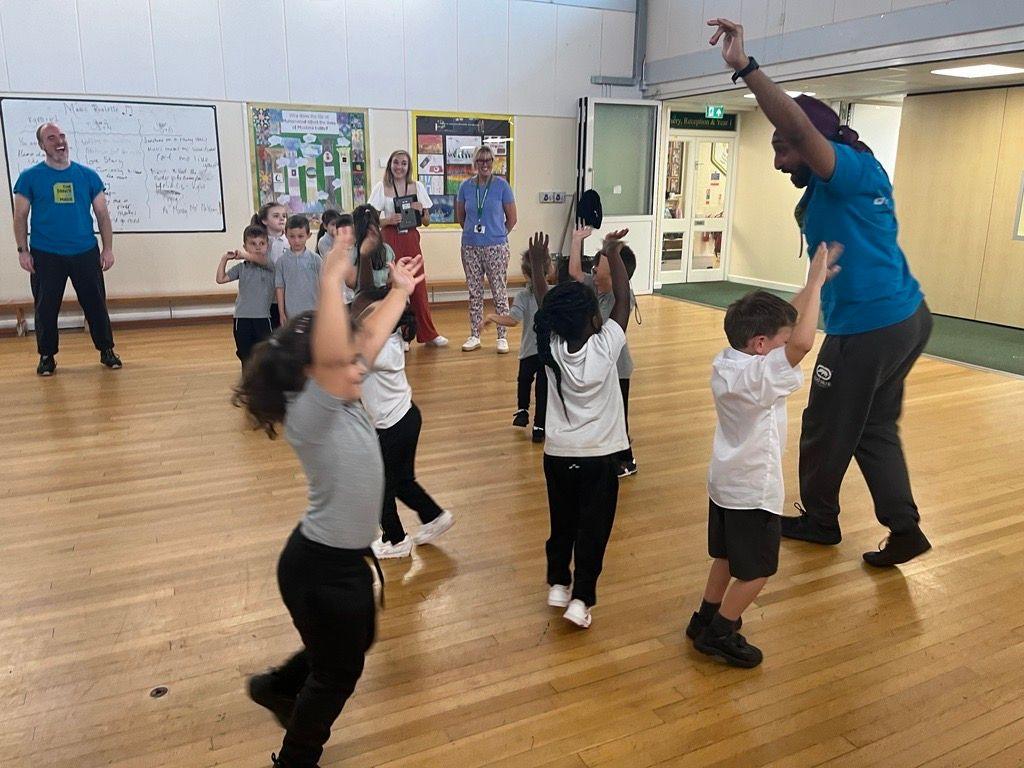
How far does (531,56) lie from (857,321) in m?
7.19

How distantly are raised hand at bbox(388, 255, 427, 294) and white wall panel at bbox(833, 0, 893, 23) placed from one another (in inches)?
243

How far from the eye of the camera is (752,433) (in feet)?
7.12

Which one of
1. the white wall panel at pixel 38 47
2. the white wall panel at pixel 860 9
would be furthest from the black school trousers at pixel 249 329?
the white wall panel at pixel 860 9

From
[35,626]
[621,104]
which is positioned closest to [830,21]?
[621,104]

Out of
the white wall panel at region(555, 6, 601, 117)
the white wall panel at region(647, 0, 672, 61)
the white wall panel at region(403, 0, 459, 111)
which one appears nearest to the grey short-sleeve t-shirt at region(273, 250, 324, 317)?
the white wall panel at region(403, 0, 459, 111)

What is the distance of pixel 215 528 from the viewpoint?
3.26 meters

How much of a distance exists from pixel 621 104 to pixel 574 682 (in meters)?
8.23

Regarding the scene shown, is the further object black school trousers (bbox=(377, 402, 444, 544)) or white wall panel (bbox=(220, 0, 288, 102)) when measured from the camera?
white wall panel (bbox=(220, 0, 288, 102))

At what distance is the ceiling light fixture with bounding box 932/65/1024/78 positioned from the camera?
680 cm

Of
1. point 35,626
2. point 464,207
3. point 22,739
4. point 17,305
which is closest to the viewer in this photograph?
point 22,739

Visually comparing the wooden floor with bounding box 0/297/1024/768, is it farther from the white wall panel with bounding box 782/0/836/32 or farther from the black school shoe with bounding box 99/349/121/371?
the white wall panel with bounding box 782/0/836/32

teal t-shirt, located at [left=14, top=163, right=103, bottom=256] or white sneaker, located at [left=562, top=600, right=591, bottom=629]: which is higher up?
teal t-shirt, located at [left=14, top=163, right=103, bottom=256]

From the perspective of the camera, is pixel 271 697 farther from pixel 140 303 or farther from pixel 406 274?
pixel 140 303

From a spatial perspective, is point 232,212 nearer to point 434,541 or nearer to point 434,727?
point 434,541
